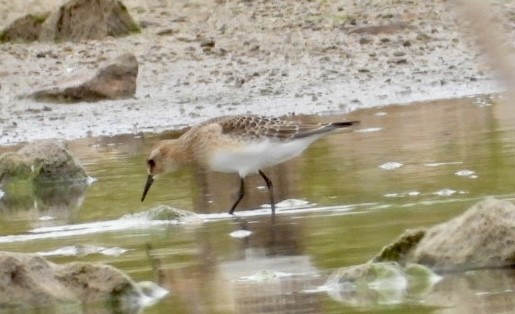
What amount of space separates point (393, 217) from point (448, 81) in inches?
292

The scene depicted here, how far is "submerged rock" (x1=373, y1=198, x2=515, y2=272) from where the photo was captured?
542cm

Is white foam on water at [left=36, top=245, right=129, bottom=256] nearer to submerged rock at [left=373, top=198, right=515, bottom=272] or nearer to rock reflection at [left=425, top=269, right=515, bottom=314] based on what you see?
submerged rock at [left=373, top=198, right=515, bottom=272]

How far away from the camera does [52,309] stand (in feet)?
17.3

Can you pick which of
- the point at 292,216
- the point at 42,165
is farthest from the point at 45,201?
the point at 292,216

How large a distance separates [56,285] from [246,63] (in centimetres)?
992

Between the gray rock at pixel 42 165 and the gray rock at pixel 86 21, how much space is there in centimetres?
678

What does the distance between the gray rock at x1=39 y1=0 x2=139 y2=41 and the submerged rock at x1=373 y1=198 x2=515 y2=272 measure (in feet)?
37.3

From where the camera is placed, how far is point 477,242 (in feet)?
17.8

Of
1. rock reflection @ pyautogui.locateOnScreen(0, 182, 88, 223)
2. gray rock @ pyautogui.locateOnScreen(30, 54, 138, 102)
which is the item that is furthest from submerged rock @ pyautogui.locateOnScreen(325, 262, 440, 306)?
gray rock @ pyautogui.locateOnScreen(30, 54, 138, 102)

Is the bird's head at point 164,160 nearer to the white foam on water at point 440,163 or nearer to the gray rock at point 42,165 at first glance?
the gray rock at point 42,165

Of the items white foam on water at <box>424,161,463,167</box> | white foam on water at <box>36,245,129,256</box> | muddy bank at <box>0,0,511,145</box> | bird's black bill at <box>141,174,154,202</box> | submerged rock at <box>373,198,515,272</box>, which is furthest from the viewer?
muddy bank at <box>0,0,511,145</box>

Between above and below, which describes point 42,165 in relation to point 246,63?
below

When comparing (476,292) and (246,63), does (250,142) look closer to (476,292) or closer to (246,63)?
(476,292)

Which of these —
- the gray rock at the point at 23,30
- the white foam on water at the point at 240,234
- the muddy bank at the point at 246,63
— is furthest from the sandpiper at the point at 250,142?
the gray rock at the point at 23,30
